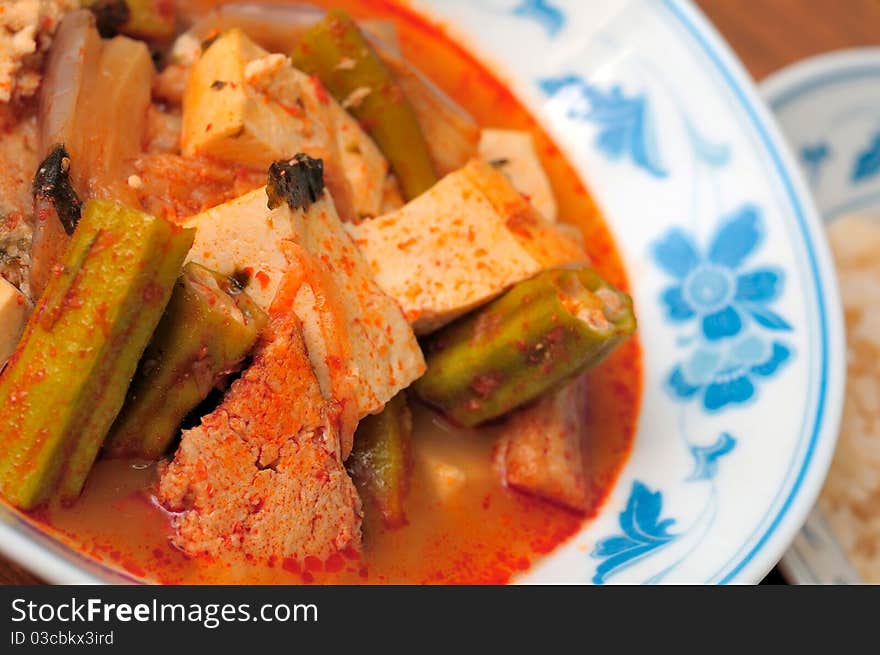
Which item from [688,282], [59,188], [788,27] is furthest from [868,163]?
[59,188]

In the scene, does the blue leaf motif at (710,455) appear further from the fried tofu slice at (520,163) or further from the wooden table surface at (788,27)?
the wooden table surface at (788,27)

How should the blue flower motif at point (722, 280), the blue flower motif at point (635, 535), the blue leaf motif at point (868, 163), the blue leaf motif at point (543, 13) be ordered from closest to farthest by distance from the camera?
the blue flower motif at point (635, 535), the blue flower motif at point (722, 280), the blue leaf motif at point (543, 13), the blue leaf motif at point (868, 163)

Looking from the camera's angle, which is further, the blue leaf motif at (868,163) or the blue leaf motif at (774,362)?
the blue leaf motif at (868,163)

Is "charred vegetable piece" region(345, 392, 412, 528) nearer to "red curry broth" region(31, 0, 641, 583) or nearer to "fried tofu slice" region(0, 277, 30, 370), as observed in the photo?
"red curry broth" region(31, 0, 641, 583)

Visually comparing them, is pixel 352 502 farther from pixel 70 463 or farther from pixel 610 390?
pixel 610 390

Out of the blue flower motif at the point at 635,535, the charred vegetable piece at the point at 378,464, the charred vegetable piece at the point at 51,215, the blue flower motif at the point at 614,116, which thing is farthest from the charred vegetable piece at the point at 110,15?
the blue flower motif at the point at 635,535

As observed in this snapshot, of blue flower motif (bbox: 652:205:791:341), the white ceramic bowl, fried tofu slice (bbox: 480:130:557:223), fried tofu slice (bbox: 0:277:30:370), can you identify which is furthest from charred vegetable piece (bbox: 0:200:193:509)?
the white ceramic bowl
